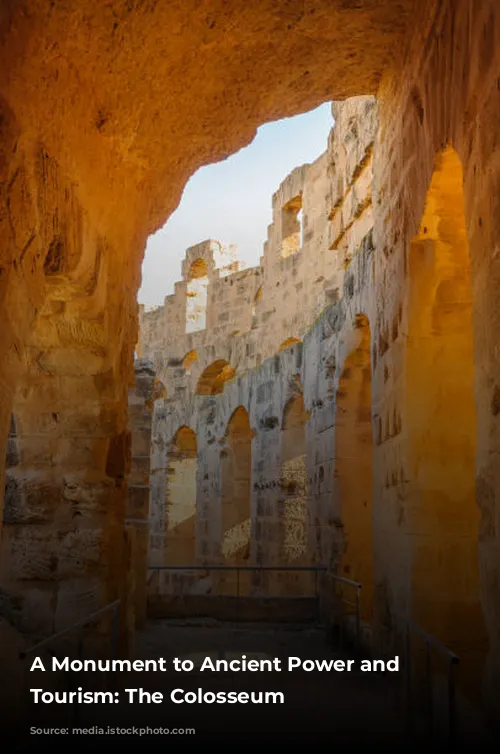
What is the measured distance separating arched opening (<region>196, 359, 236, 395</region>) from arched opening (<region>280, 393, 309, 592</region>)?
850cm

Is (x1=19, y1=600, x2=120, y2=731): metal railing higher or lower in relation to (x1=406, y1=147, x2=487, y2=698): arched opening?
lower

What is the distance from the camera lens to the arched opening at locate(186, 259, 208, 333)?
77.4 feet

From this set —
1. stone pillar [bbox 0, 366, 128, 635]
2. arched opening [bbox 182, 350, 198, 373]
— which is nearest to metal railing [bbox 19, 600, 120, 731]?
stone pillar [bbox 0, 366, 128, 635]

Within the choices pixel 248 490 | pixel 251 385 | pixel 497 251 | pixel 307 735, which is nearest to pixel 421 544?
pixel 307 735

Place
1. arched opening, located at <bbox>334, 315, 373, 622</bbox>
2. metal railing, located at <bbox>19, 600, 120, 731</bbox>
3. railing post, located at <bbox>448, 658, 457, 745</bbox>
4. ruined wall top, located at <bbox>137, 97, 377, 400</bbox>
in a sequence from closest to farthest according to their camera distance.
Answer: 1. railing post, located at <bbox>448, 658, 457, 745</bbox>
2. metal railing, located at <bbox>19, 600, 120, 731</bbox>
3. arched opening, located at <bbox>334, 315, 373, 622</bbox>
4. ruined wall top, located at <bbox>137, 97, 377, 400</bbox>

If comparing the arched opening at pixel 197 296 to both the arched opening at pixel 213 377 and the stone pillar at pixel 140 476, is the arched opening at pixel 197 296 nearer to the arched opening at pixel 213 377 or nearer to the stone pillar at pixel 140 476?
the arched opening at pixel 213 377

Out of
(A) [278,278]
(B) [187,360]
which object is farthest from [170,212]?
(B) [187,360]

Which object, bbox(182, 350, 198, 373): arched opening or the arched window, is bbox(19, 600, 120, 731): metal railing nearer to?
the arched window

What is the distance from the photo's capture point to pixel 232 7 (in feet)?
14.1

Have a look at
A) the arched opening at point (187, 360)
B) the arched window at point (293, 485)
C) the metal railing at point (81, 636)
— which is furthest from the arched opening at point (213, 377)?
the metal railing at point (81, 636)

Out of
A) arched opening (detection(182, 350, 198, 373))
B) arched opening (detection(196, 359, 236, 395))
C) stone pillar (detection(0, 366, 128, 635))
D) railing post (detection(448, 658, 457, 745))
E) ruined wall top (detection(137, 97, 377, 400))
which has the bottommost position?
railing post (detection(448, 658, 457, 745))

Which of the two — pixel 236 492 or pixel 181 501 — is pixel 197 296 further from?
pixel 236 492

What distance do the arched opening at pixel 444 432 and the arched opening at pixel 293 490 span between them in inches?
244

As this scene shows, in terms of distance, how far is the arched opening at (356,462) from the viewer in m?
7.94
